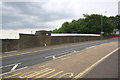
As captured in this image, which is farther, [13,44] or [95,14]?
[95,14]

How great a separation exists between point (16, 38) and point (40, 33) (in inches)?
223

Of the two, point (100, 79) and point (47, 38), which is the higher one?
point (47, 38)

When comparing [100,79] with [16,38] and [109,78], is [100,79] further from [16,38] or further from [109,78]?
[16,38]

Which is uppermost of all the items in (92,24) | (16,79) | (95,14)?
(95,14)

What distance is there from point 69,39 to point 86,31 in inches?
763

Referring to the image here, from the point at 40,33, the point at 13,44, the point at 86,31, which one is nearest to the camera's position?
the point at 13,44

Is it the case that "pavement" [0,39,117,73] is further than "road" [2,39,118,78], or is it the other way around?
"pavement" [0,39,117,73]

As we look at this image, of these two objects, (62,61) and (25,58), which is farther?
(25,58)

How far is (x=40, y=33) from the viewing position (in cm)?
2345

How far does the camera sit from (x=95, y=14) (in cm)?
5303

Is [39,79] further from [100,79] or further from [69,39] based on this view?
[69,39]

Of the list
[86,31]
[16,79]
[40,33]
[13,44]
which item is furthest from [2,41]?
[86,31]

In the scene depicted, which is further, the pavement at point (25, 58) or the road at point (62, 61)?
the pavement at point (25, 58)

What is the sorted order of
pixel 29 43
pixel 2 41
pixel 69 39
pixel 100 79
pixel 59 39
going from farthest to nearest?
pixel 69 39 → pixel 59 39 → pixel 29 43 → pixel 2 41 → pixel 100 79
